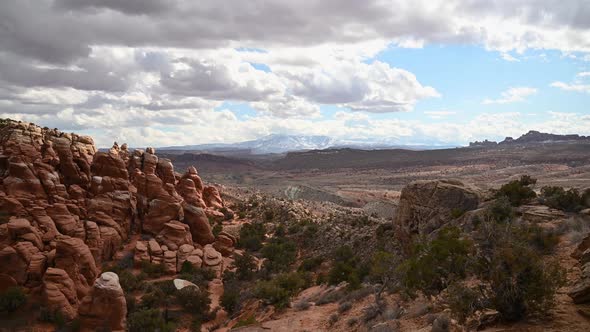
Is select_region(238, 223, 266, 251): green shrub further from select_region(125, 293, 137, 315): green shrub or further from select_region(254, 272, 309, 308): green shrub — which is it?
select_region(125, 293, 137, 315): green shrub

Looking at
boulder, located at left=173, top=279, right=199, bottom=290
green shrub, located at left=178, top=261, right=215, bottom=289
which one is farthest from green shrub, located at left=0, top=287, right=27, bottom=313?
green shrub, located at left=178, top=261, right=215, bottom=289

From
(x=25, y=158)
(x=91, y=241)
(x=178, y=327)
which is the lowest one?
(x=178, y=327)

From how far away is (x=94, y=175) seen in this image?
111 feet

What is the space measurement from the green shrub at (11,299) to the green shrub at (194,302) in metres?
7.65

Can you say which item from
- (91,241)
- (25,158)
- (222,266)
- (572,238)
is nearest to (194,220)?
(222,266)

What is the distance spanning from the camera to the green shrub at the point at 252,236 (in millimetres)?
35406

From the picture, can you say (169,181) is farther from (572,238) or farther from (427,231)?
(572,238)

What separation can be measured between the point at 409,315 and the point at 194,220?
23.9m

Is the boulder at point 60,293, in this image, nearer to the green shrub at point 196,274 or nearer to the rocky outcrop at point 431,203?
the green shrub at point 196,274

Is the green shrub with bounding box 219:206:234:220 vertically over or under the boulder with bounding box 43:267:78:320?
over

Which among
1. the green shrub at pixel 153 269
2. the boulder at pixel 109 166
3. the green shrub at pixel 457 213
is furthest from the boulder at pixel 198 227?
the green shrub at pixel 457 213

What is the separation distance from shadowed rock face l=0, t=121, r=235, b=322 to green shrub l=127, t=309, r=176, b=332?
78 cm

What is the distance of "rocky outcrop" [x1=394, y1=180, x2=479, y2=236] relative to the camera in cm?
2283

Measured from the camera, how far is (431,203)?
23.6m
